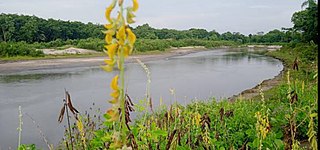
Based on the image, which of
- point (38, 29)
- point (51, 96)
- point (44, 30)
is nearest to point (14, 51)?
point (51, 96)

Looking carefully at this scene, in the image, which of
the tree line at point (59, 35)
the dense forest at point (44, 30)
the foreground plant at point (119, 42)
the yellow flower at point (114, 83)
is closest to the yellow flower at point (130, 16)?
the foreground plant at point (119, 42)

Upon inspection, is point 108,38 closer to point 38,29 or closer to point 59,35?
point 38,29

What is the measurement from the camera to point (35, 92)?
53.1 ft

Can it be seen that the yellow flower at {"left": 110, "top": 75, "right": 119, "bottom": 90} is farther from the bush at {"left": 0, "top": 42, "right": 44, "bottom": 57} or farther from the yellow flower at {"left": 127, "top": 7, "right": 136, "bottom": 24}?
the bush at {"left": 0, "top": 42, "right": 44, "bottom": 57}

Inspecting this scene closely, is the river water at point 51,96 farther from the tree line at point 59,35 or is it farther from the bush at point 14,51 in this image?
the tree line at point 59,35

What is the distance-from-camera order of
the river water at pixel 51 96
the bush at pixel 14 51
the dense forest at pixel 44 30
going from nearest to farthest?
the river water at pixel 51 96, the bush at pixel 14 51, the dense forest at pixel 44 30

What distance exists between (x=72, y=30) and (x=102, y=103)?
60.6 m

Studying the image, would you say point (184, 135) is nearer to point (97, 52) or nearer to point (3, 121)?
point (3, 121)

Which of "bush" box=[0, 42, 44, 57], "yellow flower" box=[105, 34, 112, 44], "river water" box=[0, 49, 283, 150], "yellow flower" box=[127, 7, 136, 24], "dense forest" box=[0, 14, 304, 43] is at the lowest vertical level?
"river water" box=[0, 49, 283, 150]

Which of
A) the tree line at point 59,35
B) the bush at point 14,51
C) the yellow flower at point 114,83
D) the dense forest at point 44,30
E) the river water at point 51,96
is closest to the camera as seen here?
the yellow flower at point 114,83

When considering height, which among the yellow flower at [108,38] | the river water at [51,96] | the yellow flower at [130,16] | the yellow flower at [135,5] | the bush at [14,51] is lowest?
the river water at [51,96]

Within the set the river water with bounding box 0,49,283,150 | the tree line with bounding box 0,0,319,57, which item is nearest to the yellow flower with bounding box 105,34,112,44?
the river water with bounding box 0,49,283,150

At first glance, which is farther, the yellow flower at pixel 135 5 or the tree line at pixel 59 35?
the tree line at pixel 59 35

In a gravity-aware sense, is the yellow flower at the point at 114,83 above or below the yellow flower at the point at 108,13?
below
